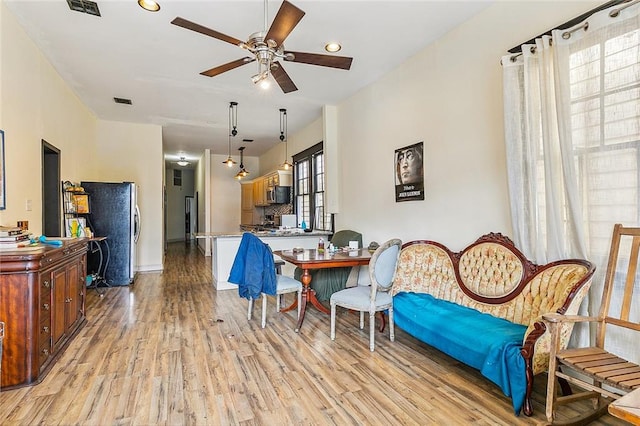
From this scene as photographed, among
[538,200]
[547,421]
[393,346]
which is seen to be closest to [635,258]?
[538,200]

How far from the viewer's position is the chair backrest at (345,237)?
518 centimetres

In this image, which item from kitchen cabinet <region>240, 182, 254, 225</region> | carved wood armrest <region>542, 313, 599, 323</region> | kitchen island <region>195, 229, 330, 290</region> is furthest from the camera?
kitchen cabinet <region>240, 182, 254, 225</region>

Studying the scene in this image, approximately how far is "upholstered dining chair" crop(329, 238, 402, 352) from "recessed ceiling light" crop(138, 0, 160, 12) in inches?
117

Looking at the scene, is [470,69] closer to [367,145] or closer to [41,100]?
[367,145]

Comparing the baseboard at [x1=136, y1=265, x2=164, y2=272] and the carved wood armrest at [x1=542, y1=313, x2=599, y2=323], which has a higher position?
the carved wood armrest at [x1=542, y1=313, x2=599, y2=323]

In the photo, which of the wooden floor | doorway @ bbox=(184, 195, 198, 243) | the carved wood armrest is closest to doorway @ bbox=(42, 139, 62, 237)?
the wooden floor

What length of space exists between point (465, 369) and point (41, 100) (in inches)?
207

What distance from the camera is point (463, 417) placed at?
209 centimetres

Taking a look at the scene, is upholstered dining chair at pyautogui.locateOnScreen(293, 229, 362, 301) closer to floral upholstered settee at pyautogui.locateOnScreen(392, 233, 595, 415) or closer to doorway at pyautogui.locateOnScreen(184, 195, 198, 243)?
floral upholstered settee at pyautogui.locateOnScreen(392, 233, 595, 415)

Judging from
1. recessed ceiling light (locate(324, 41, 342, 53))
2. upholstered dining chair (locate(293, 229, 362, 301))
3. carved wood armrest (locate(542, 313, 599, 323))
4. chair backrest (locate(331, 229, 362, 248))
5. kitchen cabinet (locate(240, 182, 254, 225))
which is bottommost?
upholstered dining chair (locate(293, 229, 362, 301))

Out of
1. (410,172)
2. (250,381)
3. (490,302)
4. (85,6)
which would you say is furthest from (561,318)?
(85,6)

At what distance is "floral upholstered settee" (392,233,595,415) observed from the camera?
2.14m

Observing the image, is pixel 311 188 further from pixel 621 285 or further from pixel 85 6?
pixel 621 285

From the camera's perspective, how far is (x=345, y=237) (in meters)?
5.30
